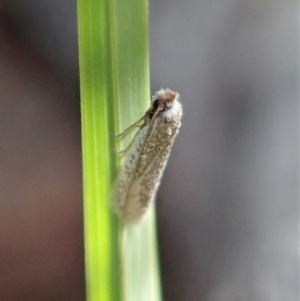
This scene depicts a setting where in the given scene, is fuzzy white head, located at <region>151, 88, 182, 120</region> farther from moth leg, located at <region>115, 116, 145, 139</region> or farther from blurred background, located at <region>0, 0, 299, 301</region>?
blurred background, located at <region>0, 0, 299, 301</region>

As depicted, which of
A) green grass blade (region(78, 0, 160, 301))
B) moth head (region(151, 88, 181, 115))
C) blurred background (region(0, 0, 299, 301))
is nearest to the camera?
green grass blade (region(78, 0, 160, 301))

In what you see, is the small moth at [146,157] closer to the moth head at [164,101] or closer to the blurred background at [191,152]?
the moth head at [164,101]

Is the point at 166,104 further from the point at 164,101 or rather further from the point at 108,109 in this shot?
the point at 108,109

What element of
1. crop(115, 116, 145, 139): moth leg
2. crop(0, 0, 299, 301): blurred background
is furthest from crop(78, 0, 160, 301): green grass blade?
crop(0, 0, 299, 301): blurred background

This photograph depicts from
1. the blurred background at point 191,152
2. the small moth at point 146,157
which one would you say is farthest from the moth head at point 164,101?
the blurred background at point 191,152

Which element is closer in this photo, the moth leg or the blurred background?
the moth leg

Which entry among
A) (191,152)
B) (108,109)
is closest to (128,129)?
(108,109)
